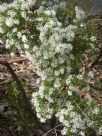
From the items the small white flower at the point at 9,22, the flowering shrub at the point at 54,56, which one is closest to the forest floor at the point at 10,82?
the flowering shrub at the point at 54,56

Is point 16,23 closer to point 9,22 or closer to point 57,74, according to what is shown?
point 9,22

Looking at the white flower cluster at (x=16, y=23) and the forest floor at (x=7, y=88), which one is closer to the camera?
the white flower cluster at (x=16, y=23)

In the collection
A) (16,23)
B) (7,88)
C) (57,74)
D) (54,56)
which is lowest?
(7,88)

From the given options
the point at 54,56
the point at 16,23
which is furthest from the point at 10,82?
the point at 54,56

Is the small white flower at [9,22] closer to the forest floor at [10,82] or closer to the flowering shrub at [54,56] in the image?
the flowering shrub at [54,56]

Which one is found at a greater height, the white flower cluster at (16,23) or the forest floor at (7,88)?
the white flower cluster at (16,23)

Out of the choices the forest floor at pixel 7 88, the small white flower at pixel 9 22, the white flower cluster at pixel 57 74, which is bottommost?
the forest floor at pixel 7 88

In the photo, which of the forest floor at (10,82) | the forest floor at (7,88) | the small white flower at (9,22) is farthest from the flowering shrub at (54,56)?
the forest floor at (7,88)

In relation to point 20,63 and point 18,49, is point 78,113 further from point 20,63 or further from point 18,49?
point 20,63

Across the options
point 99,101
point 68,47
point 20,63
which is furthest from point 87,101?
point 20,63

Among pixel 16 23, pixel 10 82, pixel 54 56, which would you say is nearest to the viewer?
pixel 54 56
